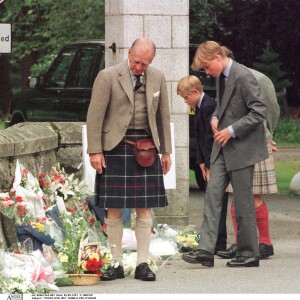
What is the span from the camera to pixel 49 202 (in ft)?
38.2

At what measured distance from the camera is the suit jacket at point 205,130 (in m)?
12.2

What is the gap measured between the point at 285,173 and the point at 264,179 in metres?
11.4

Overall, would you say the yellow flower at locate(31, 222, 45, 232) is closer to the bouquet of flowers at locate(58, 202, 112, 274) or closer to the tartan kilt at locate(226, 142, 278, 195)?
the bouquet of flowers at locate(58, 202, 112, 274)

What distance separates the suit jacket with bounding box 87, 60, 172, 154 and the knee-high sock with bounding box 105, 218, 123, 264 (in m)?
0.56

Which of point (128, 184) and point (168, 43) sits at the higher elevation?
point (168, 43)

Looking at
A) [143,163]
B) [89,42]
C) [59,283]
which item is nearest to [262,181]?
[143,163]

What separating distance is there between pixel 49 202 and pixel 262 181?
68.5 inches

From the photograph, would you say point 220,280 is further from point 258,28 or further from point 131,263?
point 258,28

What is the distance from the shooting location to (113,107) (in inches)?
418

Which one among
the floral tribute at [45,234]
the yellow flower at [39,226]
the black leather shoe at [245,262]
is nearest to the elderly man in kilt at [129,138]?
the floral tribute at [45,234]

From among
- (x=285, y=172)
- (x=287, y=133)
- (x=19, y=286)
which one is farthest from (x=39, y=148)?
(x=287, y=133)

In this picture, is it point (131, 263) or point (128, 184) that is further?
point (131, 263)

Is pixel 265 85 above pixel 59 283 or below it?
above

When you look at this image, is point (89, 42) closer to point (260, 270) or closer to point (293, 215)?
point (293, 215)
